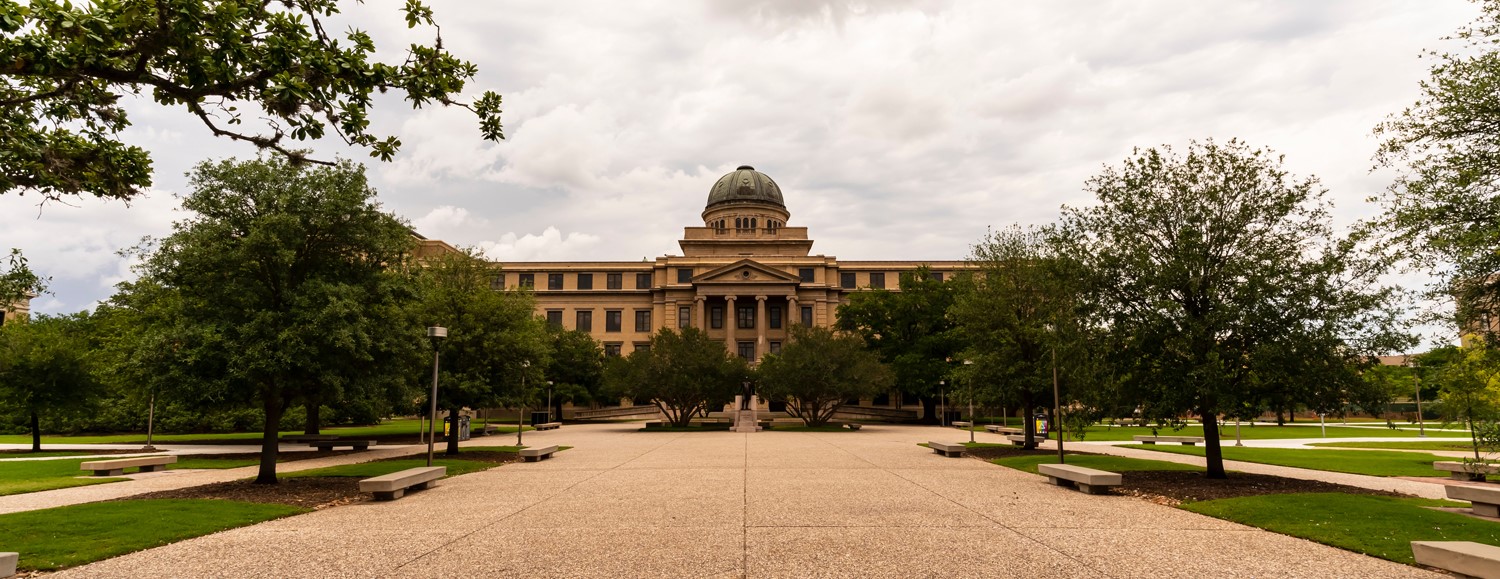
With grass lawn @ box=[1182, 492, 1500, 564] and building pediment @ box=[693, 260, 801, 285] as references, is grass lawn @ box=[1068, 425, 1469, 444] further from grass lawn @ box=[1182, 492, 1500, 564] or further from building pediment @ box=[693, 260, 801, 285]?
building pediment @ box=[693, 260, 801, 285]

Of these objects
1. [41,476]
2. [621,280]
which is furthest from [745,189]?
[41,476]

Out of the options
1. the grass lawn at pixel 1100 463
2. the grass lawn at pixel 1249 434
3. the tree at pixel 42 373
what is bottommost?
the grass lawn at pixel 1249 434

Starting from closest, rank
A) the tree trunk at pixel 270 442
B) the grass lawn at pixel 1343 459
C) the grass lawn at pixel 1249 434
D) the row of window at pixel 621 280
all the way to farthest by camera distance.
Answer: the tree trunk at pixel 270 442
the grass lawn at pixel 1343 459
the grass lawn at pixel 1249 434
the row of window at pixel 621 280

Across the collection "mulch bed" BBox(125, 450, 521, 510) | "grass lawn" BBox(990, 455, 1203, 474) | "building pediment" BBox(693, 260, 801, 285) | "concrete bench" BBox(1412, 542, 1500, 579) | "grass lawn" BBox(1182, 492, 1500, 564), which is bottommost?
"grass lawn" BBox(990, 455, 1203, 474)

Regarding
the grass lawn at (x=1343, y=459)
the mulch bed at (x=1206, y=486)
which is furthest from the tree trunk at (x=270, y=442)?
the grass lawn at (x=1343, y=459)

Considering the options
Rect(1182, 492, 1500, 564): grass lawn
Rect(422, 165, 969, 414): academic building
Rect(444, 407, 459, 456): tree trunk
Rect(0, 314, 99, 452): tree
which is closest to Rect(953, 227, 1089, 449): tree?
Rect(1182, 492, 1500, 564): grass lawn

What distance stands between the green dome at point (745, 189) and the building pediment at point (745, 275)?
1789 centimetres

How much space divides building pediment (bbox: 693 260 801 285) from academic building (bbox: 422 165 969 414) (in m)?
0.10

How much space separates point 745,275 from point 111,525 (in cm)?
7085

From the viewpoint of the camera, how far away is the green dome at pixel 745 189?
322 feet

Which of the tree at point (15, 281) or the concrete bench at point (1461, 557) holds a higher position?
the tree at point (15, 281)

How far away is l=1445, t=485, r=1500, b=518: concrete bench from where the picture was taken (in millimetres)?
12438

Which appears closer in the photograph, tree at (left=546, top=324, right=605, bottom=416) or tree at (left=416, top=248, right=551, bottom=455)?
tree at (left=416, top=248, right=551, bottom=455)

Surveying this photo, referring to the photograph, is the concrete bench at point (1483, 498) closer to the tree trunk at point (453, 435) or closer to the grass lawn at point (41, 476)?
the tree trunk at point (453, 435)
